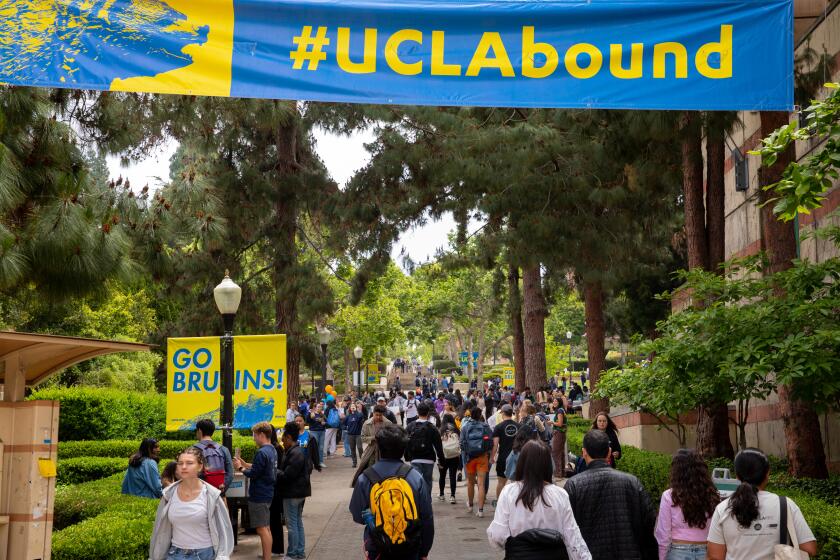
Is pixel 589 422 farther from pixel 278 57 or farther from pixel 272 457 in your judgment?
pixel 278 57

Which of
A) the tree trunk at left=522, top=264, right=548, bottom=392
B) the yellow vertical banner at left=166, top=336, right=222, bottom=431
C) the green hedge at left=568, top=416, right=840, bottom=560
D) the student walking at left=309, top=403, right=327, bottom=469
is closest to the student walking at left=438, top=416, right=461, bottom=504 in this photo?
the green hedge at left=568, top=416, right=840, bottom=560

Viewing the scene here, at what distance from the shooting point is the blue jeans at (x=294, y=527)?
11.9m

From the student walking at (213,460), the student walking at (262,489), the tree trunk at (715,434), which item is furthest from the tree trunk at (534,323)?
the student walking at (213,460)

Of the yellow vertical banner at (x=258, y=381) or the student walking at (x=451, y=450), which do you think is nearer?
the yellow vertical banner at (x=258, y=381)

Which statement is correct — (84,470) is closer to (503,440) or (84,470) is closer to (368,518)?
(503,440)

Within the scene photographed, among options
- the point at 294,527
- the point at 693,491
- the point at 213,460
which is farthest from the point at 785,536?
the point at 294,527

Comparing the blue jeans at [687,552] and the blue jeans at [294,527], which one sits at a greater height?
the blue jeans at [687,552]

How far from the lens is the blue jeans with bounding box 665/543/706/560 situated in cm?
636

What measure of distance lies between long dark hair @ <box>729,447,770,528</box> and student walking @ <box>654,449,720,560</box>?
51 centimetres

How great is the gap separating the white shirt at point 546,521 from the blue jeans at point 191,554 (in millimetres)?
2391

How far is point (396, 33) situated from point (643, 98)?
5.96 feet

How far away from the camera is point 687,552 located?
639 centimetres

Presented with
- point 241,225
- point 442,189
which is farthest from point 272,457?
point 241,225

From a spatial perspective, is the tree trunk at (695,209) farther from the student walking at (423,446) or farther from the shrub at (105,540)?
the shrub at (105,540)
